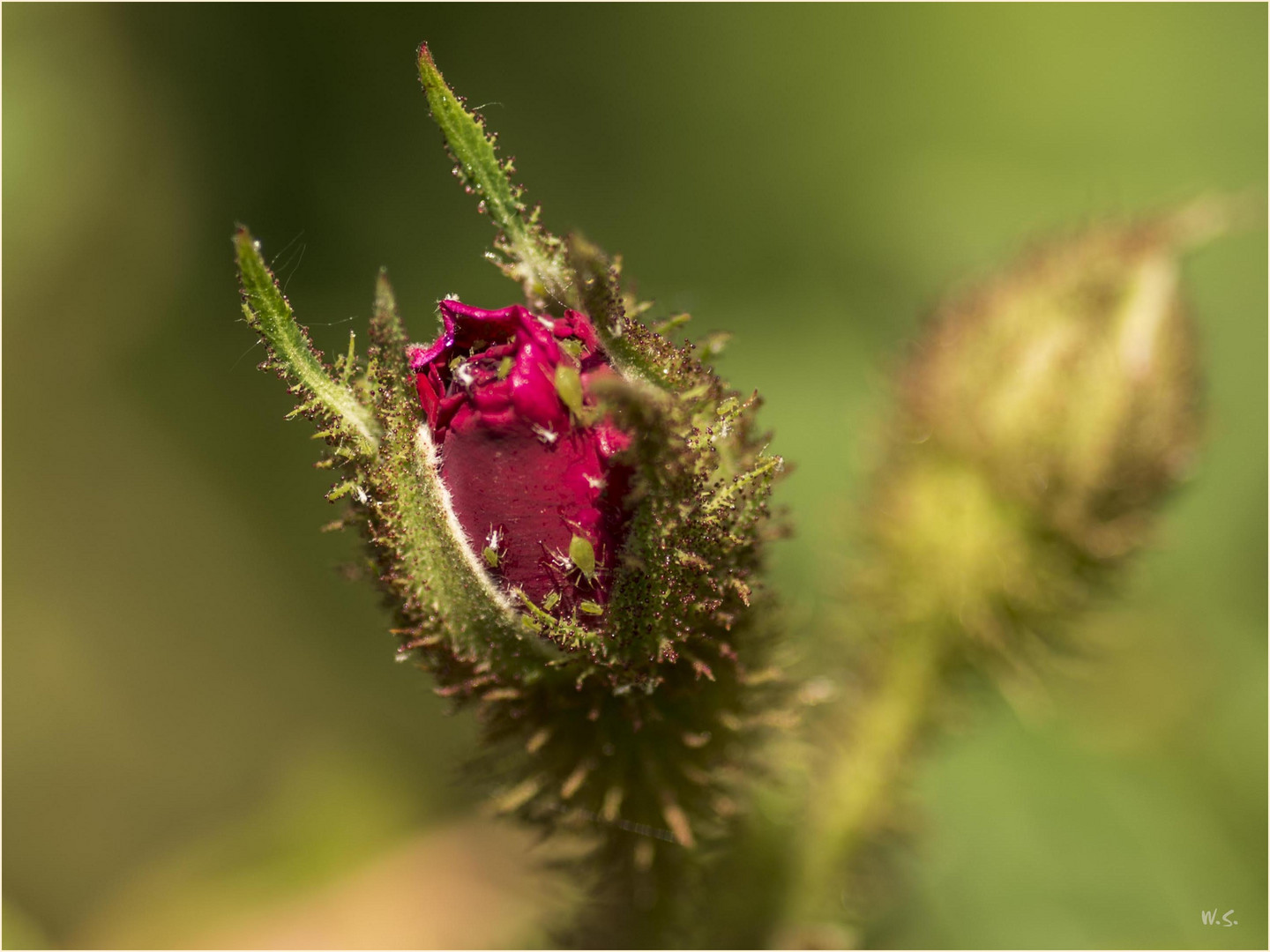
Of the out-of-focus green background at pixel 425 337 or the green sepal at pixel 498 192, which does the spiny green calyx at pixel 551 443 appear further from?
the out-of-focus green background at pixel 425 337

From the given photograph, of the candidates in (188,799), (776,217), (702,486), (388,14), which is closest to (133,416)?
(188,799)

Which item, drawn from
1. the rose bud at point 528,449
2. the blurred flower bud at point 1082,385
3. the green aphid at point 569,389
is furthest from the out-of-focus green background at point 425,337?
the green aphid at point 569,389

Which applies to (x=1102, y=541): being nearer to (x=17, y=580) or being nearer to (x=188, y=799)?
(x=188, y=799)

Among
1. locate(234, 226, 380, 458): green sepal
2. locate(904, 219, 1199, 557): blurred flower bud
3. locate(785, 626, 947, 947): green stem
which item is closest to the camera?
locate(234, 226, 380, 458): green sepal

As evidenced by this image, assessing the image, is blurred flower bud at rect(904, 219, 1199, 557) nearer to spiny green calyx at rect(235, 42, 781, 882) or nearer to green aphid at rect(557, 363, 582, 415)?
spiny green calyx at rect(235, 42, 781, 882)

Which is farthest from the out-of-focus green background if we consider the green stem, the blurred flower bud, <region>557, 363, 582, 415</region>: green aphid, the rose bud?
<region>557, 363, 582, 415</region>: green aphid

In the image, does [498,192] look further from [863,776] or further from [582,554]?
[863,776]
